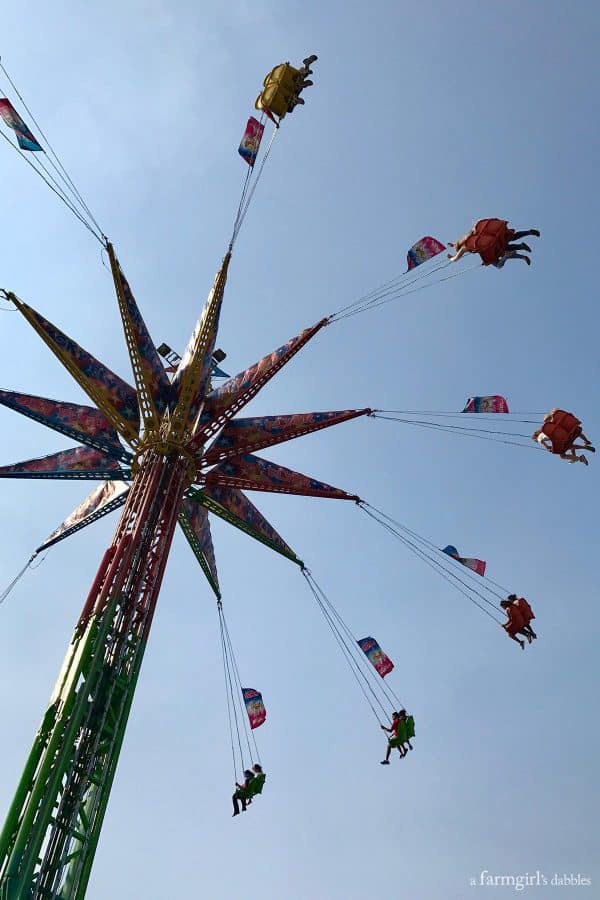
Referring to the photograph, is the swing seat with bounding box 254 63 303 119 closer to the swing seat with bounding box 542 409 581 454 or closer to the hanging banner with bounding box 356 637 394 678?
the swing seat with bounding box 542 409 581 454

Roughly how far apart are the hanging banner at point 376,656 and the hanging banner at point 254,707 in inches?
117

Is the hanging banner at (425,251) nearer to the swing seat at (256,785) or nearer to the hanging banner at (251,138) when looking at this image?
the hanging banner at (251,138)

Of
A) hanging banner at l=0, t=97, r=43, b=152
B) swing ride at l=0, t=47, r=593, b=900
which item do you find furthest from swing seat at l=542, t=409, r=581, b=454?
hanging banner at l=0, t=97, r=43, b=152

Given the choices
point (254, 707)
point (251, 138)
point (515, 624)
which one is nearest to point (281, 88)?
point (251, 138)

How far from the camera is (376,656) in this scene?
2089 cm

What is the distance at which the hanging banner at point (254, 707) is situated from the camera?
20.6 metres

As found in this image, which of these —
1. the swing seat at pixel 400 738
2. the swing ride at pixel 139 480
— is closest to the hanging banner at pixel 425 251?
the swing ride at pixel 139 480

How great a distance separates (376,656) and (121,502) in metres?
7.75

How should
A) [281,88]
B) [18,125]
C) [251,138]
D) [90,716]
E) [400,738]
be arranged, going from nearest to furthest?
[90,716] → [18,125] → [400,738] → [281,88] → [251,138]

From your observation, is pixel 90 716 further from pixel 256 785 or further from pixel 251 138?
pixel 251 138

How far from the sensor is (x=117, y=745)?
14.9m

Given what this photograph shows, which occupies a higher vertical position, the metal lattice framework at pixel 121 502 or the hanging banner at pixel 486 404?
the hanging banner at pixel 486 404

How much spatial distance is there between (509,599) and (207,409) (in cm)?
875

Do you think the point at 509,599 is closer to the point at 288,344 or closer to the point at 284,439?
the point at 284,439
